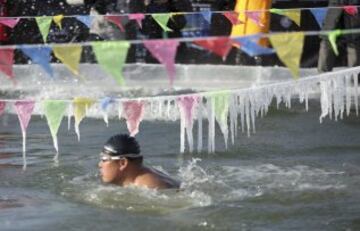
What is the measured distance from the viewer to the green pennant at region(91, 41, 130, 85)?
7070mm

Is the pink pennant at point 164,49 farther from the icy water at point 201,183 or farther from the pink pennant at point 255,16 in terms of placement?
the pink pennant at point 255,16

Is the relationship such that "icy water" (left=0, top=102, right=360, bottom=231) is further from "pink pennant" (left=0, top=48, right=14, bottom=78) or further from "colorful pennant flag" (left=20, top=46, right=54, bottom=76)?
"colorful pennant flag" (left=20, top=46, right=54, bottom=76)

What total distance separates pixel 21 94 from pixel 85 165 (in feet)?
20.6

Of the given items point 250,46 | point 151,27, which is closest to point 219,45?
point 250,46

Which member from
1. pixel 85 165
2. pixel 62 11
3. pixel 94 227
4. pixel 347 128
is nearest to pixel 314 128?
pixel 347 128

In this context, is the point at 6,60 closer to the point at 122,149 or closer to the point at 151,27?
the point at 122,149

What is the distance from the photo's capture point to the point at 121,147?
26.1 ft

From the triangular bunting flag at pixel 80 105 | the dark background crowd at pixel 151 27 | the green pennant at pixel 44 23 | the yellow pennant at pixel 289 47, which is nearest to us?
the yellow pennant at pixel 289 47

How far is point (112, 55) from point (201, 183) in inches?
82.3

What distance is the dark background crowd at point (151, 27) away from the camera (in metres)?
16.2

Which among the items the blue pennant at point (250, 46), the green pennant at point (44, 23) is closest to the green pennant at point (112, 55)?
the blue pennant at point (250, 46)

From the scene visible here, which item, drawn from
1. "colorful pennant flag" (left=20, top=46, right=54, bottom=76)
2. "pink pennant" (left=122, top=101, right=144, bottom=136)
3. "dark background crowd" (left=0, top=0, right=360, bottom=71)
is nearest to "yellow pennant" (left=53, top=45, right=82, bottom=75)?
"colorful pennant flag" (left=20, top=46, right=54, bottom=76)

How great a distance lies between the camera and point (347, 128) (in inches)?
461

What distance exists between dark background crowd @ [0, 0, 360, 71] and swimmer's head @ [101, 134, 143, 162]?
25.9ft
